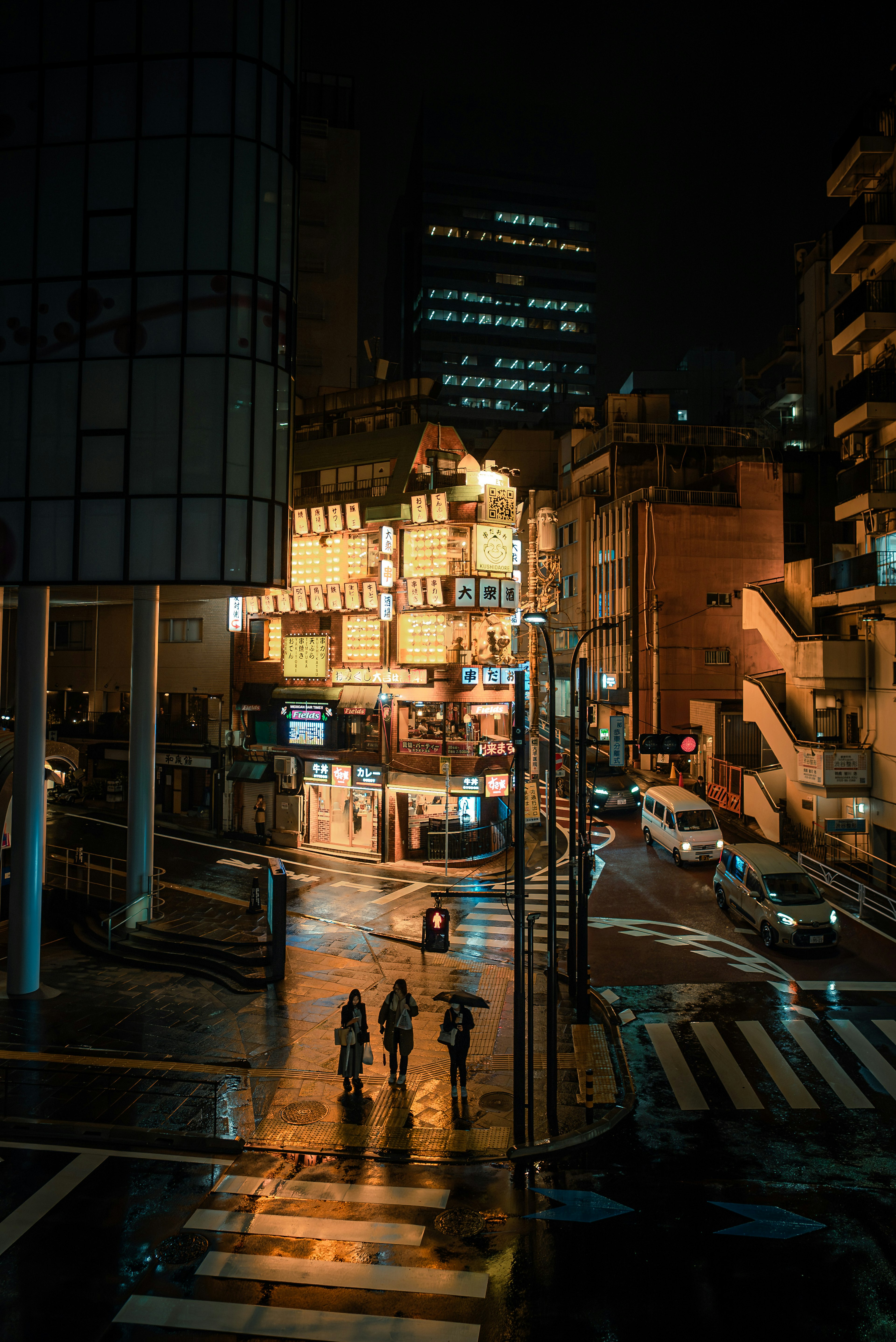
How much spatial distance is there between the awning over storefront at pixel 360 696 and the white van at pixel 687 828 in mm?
13150

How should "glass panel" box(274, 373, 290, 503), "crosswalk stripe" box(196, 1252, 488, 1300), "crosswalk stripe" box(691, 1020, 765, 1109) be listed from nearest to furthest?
"crosswalk stripe" box(196, 1252, 488, 1300)
"crosswalk stripe" box(691, 1020, 765, 1109)
"glass panel" box(274, 373, 290, 503)

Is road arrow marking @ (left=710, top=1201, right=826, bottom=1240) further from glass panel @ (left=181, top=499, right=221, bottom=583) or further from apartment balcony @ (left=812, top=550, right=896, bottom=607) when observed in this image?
apartment balcony @ (left=812, top=550, right=896, bottom=607)

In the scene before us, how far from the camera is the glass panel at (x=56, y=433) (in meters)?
19.3

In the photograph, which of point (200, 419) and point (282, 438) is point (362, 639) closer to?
point (282, 438)

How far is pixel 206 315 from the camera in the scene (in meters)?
19.3

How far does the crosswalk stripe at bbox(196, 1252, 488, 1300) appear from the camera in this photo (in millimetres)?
8992

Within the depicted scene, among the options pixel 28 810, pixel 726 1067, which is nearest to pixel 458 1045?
pixel 726 1067

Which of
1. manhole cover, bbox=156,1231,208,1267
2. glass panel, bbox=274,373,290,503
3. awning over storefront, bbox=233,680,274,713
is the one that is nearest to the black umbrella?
manhole cover, bbox=156,1231,208,1267

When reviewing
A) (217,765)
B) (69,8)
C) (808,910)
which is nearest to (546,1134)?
(808,910)

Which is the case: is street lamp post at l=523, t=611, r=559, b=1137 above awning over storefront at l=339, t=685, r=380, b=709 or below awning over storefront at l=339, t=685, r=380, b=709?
below

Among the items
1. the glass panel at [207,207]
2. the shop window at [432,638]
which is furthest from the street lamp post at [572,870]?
the shop window at [432,638]

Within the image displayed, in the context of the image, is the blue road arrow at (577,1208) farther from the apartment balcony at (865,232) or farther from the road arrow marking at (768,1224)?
the apartment balcony at (865,232)

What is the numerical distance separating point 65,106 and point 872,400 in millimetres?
30792

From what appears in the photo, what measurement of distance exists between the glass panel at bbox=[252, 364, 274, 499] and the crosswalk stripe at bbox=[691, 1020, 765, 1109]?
16.0 metres
